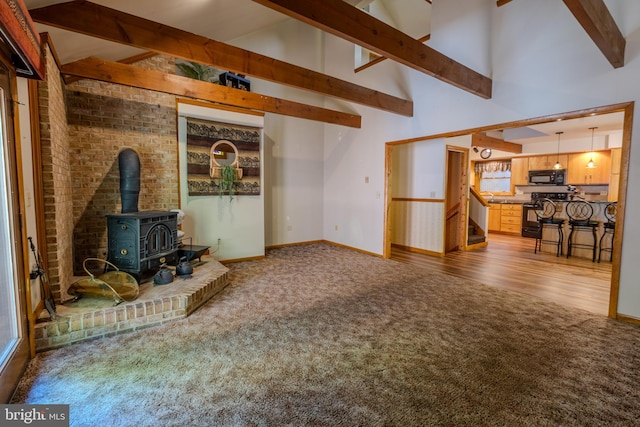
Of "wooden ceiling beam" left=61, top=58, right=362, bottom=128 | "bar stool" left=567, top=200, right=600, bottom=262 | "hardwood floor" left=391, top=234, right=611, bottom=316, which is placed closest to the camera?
"wooden ceiling beam" left=61, top=58, right=362, bottom=128

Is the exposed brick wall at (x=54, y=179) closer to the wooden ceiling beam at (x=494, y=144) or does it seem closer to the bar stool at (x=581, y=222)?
the wooden ceiling beam at (x=494, y=144)

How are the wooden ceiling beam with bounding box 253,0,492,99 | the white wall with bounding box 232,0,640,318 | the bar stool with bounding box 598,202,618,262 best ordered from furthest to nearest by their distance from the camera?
the bar stool with bounding box 598,202,618,262 → the white wall with bounding box 232,0,640,318 → the wooden ceiling beam with bounding box 253,0,492,99

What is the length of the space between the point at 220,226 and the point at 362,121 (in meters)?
3.34

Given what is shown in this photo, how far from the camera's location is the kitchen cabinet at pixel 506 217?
25.6 feet

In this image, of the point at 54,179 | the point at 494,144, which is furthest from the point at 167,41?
the point at 494,144

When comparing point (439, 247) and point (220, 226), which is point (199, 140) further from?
point (439, 247)

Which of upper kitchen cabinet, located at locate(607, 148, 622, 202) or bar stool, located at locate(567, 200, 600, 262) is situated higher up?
upper kitchen cabinet, located at locate(607, 148, 622, 202)

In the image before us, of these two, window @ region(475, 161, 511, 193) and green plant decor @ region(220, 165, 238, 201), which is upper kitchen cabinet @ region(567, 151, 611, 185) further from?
green plant decor @ region(220, 165, 238, 201)

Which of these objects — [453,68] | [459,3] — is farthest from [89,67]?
[459,3]

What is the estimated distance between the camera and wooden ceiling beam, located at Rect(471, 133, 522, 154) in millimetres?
6836

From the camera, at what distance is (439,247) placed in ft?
17.8

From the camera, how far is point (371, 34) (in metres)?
2.28

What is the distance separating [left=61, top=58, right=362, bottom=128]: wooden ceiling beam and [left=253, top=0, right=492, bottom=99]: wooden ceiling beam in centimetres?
232

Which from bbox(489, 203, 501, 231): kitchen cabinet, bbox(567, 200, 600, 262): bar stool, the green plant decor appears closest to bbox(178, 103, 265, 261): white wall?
the green plant decor
